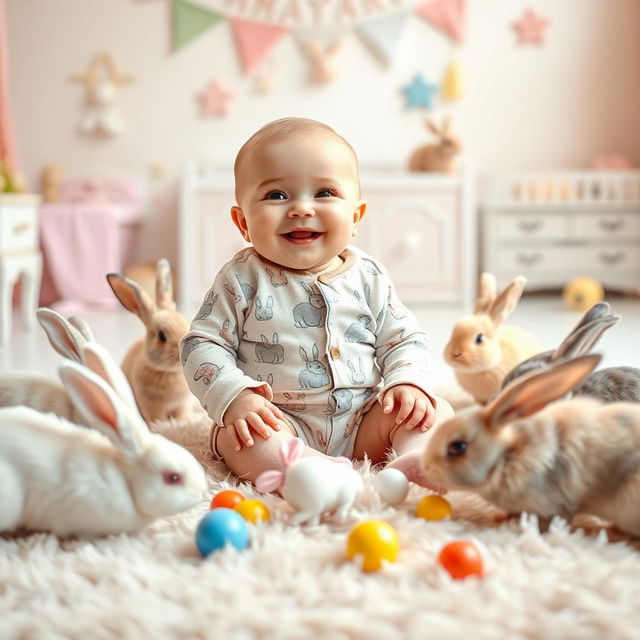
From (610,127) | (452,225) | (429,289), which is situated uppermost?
(610,127)

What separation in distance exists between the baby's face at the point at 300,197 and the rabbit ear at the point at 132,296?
0.28 m

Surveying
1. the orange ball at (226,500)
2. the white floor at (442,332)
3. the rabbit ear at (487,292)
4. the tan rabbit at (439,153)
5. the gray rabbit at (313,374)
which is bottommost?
the white floor at (442,332)

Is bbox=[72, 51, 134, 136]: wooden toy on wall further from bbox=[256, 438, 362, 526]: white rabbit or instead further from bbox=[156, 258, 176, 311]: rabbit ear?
bbox=[256, 438, 362, 526]: white rabbit

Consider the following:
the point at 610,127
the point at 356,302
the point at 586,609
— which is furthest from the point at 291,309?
the point at 610,127

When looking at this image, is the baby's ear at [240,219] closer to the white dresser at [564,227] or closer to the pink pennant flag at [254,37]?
the white dresser at [564,227]

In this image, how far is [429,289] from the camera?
3.31 meters

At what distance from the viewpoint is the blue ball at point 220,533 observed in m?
0.72

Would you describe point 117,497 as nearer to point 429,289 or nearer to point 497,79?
point 429,289

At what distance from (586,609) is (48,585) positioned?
1.36ft

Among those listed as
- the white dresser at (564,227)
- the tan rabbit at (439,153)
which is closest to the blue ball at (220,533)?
the tan rabbit at (439,153)

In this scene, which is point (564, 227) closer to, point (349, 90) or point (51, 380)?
point (349, 90)

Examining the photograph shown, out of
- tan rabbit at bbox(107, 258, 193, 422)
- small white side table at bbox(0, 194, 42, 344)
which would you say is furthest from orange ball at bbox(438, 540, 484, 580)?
small white side table at bbox(0, 194, 42, 344)

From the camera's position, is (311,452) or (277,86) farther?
(277,86)

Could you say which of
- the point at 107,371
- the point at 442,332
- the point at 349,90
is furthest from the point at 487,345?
the point at 349,90
